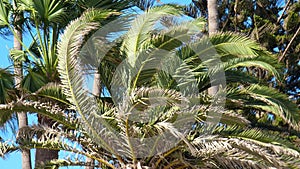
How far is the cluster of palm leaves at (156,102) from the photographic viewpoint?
25.1 ft

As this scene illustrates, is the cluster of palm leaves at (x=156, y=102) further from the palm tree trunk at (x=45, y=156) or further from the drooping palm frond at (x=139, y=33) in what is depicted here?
the palm tree trunk at (x=45, y=156)

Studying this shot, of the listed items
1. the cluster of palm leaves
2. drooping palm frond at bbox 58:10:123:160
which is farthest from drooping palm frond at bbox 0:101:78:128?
drooping palm frond at bbox 58:10:123:160

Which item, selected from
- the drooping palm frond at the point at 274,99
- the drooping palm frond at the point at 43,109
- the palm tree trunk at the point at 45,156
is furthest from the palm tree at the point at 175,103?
the palm tree trunk at the point at 45,156

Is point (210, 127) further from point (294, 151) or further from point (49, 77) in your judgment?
point (49, 77)

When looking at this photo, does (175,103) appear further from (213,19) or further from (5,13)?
(5,13)

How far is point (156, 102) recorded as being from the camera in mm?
7461

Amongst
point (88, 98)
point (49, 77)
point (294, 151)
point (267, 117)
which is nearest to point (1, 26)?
point (49, 77)

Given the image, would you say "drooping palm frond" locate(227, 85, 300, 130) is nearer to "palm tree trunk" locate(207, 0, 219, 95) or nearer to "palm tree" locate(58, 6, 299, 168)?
"palm tree" locate(58, 6, 299, 168)

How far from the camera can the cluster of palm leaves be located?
25.1ft

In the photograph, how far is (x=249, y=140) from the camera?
7.96 meters

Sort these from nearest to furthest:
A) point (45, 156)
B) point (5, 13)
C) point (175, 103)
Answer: point (175, 103), point (45, 156), point (5, 13)

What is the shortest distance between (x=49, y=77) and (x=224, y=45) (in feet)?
9.33

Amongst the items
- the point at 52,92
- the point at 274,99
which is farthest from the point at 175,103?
the point at 52,92

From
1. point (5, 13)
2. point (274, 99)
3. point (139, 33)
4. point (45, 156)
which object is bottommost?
point (45, 156)
